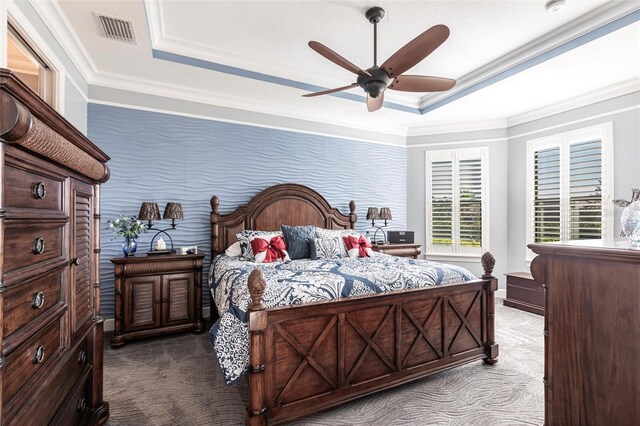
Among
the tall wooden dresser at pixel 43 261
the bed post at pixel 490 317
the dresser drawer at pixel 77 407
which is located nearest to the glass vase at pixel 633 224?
the bed post at pixel 490 317

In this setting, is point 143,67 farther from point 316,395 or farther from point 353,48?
point 316,395

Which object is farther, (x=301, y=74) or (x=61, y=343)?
(x=301, y=74)

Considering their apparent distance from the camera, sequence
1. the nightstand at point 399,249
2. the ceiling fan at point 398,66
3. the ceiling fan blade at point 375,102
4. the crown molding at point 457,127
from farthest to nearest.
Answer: the crown molding at point 457,127 < the nightstand at point 399,249 < the ceiling fan blade at point 375,102 < the ceiling fan at point 398,66

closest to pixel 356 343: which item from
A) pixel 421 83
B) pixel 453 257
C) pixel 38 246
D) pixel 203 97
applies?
pixel 38 246

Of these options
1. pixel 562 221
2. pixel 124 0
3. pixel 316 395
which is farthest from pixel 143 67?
pixel 562 221

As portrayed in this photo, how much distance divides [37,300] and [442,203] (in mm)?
5399

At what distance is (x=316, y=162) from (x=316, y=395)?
11.3 ft

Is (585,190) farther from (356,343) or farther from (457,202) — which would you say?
(356,343)

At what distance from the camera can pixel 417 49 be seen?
2.28 metres

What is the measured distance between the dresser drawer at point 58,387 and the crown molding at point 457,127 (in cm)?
538

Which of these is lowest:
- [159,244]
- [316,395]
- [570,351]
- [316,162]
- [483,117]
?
[316,395]

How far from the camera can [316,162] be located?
493cm

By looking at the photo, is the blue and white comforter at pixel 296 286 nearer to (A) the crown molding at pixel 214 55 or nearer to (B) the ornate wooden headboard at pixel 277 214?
(B) the ornate wooden headboard at pixel 277 214

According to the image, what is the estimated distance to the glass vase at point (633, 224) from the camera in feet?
3.97
